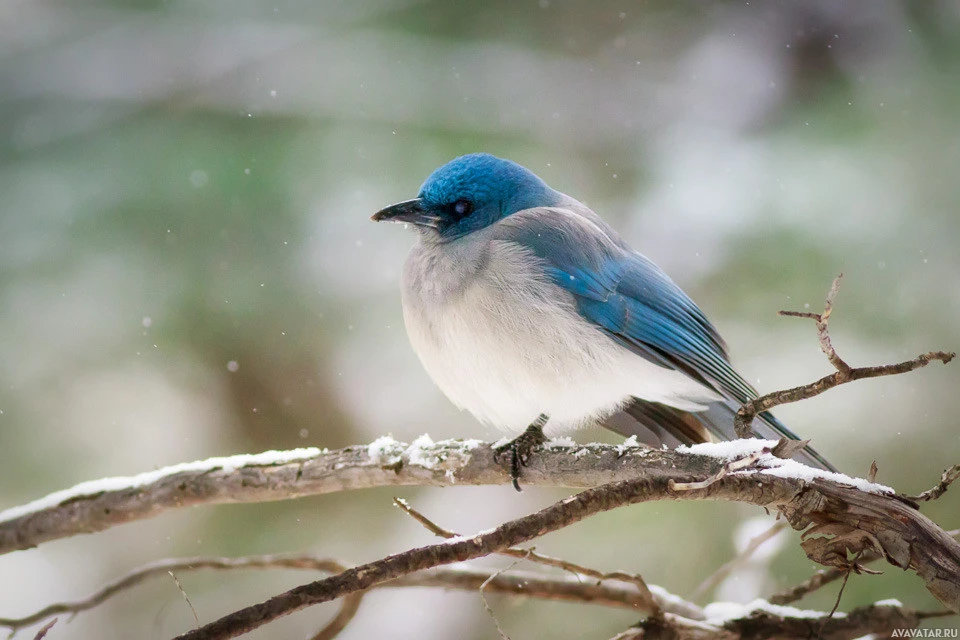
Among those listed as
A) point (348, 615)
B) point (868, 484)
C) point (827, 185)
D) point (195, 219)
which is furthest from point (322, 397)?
point (868, 484)

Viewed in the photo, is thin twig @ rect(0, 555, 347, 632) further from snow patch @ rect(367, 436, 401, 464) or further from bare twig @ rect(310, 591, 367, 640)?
snow patch @ rect(367, 436, 401, 464)

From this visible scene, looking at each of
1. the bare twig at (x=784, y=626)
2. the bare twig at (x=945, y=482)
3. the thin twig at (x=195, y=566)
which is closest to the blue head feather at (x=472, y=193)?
the thin twig at (x=195, y=566)

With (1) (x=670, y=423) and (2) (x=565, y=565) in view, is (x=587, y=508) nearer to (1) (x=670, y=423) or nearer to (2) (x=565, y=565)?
(2) (x=565, y=565)

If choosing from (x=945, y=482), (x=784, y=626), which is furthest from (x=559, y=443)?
(x=945, y=482)

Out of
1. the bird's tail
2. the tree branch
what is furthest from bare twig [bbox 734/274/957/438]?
the bird's tail

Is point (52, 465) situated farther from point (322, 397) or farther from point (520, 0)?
point (520, 0)

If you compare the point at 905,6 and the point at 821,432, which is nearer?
the point at 821,432
